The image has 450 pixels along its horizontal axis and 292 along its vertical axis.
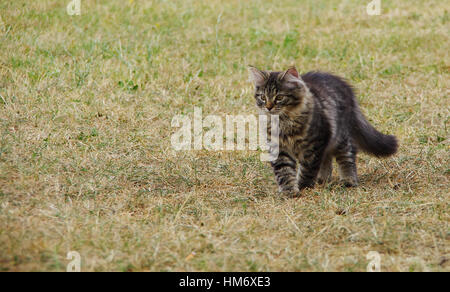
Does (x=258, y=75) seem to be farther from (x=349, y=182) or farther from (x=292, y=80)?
(x=349, y=182)

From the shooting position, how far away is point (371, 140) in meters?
5.51

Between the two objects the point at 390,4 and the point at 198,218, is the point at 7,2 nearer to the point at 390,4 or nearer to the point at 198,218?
the point at 198,218

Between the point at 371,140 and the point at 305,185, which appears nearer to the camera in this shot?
the point at 305,185

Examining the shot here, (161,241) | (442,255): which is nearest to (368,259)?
(442,255)

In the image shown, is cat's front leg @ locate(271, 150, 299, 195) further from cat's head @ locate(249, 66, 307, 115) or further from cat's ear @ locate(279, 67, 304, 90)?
cat's ear @ locate(279, 67, 304, 90)

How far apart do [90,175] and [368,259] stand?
2.64 meters

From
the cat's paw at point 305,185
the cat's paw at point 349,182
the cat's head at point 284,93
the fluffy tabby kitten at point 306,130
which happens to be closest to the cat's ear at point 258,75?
the fluffy tabby kitten at point 306,130

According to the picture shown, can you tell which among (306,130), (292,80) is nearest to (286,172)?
(306,130)

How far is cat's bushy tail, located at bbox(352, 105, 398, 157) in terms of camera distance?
5.49m

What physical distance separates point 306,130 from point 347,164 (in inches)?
22.2

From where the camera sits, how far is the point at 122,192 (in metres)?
4.85

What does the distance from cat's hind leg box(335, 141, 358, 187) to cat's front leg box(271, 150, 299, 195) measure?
48 cm

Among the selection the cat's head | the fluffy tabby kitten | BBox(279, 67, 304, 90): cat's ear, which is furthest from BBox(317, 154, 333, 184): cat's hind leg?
BBox(279, 67, 304, 90): cat's ear
